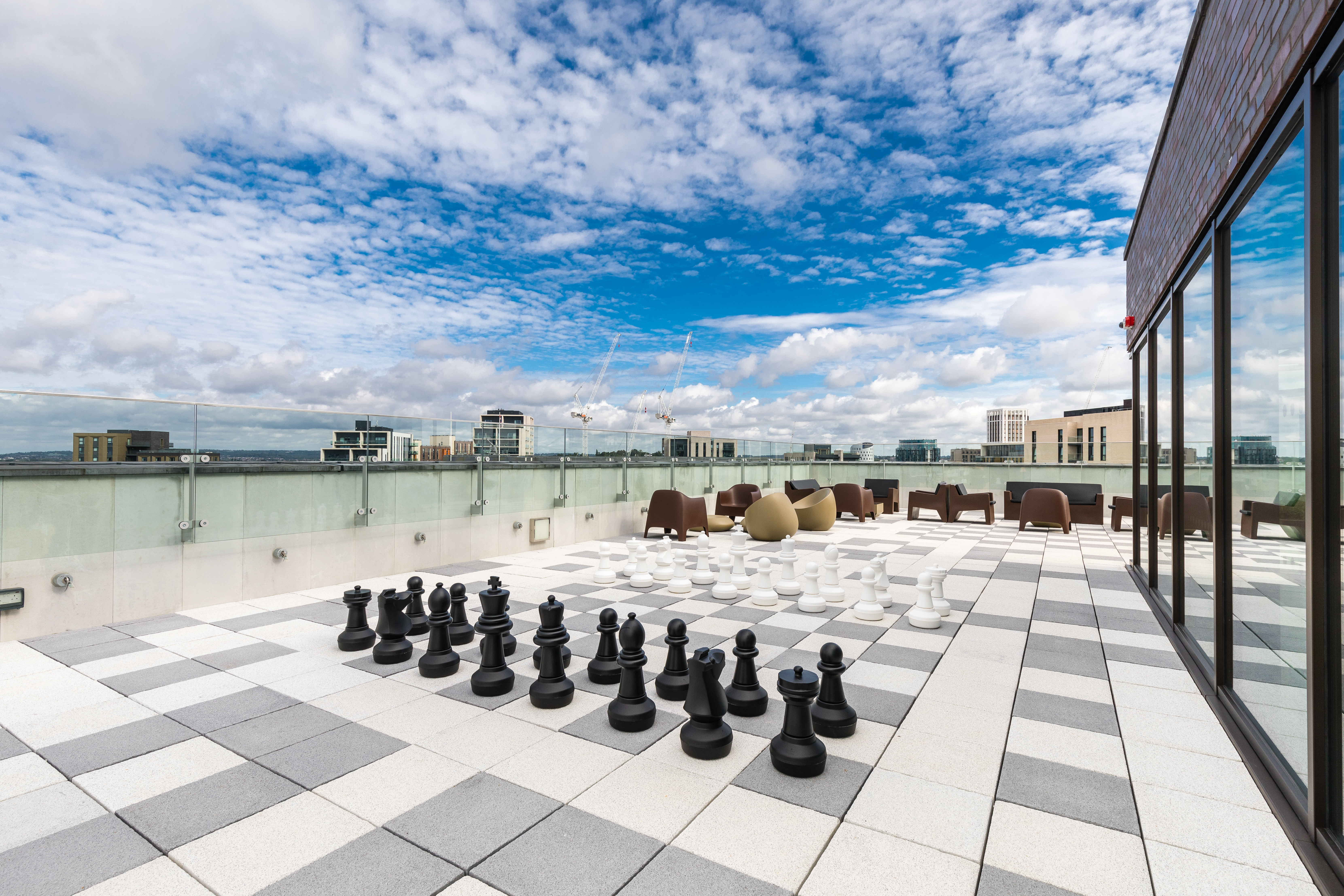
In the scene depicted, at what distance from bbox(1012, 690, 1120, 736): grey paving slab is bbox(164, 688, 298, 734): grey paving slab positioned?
358 cm

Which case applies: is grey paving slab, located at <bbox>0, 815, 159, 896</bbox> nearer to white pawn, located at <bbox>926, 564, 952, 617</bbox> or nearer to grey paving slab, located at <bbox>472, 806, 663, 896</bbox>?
grey paving slab, located at <bbox>472, 806, 663, 896</bbox>

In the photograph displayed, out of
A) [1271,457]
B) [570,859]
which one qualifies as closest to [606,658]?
[570,859]

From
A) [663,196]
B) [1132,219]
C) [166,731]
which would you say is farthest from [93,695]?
[663,196]

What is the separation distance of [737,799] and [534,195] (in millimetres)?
18154

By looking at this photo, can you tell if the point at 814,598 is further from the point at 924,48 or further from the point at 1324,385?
the point at 924,48

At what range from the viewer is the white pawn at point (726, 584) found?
5020mm

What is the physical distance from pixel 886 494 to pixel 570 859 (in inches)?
496

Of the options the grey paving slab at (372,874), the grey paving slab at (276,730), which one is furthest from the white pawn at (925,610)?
the grey paving slab at (276,730)

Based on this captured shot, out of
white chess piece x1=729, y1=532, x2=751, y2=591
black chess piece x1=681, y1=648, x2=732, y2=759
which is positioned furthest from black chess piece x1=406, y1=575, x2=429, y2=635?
white chess piece x1=729, y1=532, x2=751, y2=591

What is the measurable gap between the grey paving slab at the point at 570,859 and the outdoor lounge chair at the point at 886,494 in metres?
11.7

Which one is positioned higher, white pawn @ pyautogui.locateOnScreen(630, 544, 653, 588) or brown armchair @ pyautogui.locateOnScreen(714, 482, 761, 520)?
brown armchair @ pyautogui.locateOnScreen(714, 482, 761, 520)

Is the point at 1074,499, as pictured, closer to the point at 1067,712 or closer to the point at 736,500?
the point at 736,500

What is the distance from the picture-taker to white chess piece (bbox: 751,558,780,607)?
15.8 ft

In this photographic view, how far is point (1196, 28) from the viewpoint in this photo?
11.3 ft
